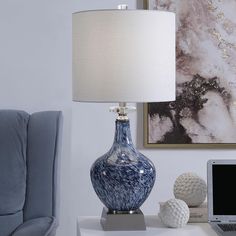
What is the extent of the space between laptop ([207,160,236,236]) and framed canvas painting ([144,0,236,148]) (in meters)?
0.91

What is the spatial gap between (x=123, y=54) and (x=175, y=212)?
0.56 metres

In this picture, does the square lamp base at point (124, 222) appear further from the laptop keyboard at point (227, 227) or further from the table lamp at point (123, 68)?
the laptop keyboard at point (227, 227)

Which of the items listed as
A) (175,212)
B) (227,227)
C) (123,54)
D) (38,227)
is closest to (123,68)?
(123,54)

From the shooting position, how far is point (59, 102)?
2920 mm

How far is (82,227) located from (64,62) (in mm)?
1074

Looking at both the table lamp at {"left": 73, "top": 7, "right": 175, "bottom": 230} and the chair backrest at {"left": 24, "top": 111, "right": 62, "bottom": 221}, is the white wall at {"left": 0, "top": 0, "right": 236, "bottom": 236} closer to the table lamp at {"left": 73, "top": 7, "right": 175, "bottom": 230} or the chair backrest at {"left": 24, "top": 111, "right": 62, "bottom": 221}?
the chair backrest at {"left": 24, "top": 111, "right": 62, "bottom": 221}

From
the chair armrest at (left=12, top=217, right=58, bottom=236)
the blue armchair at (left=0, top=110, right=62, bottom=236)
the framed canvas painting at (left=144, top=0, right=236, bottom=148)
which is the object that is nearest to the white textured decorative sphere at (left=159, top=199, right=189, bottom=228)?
the chair armrest at (left=12, top=217, right=58, bottom=236)

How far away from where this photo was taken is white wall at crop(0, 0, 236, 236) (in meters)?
2.89

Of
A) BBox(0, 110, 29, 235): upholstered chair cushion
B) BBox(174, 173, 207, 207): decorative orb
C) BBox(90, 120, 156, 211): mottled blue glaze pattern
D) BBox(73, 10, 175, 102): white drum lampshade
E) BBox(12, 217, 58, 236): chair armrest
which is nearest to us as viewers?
BBox(73, 10, 175, 102): white drum lampshade

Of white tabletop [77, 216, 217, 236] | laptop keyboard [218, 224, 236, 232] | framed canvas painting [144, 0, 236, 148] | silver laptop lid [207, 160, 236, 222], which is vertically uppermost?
framed canvas painting [144, 0, 236, 148]

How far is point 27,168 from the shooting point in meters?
2.73

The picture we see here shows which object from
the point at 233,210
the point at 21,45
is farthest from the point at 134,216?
the point at 21,45

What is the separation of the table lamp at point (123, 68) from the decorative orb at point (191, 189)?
7.5 inches

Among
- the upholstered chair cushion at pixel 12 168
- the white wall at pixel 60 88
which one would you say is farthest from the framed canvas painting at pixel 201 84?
the upholstered chair cushion at pixel 12 168
